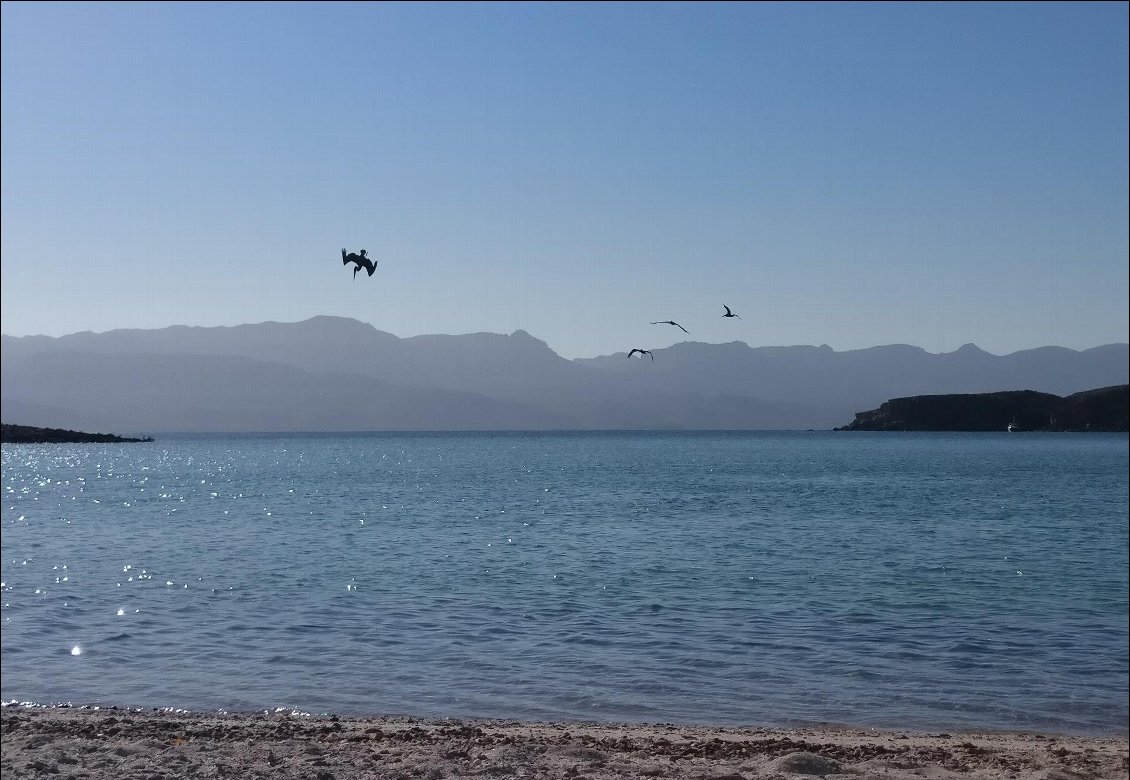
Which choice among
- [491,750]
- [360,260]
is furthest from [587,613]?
[360,260]

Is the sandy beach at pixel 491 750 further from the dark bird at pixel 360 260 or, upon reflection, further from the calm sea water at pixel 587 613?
the dark bird at pixel 360 260

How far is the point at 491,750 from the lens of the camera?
13.4 m

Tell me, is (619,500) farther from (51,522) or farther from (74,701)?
(74,701)

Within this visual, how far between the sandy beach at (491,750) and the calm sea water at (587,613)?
1.27m

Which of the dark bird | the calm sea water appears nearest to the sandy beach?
the calm sea water

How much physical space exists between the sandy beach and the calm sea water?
127cm

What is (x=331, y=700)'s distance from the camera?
17.0 m

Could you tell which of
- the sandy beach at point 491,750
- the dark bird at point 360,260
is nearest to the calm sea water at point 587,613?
the sandy beach at point 491,750

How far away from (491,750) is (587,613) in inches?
447

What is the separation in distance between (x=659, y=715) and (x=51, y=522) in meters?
45.1

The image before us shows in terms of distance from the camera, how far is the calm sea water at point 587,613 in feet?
56.5

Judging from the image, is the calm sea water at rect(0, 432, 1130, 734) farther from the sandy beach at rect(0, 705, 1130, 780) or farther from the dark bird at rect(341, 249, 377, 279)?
the dark bird at rect(341, 249, 377, 279)

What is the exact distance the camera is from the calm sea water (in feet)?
56.5

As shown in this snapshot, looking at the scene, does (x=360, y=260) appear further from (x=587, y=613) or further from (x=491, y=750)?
(x=587, y=613)
